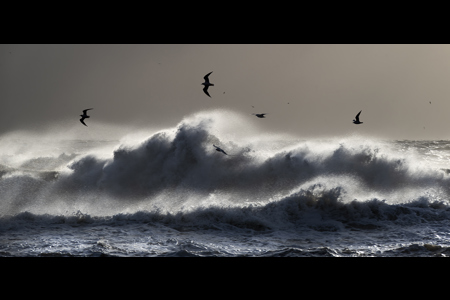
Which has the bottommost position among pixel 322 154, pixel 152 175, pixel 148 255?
pixel 148 255

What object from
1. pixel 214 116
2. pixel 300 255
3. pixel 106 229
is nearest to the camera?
pixel 300 255

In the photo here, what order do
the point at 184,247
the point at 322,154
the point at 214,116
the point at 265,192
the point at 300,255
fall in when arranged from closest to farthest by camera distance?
the point at 300,255
the point at 184,247
the point at 265,192
the point at 322,154
the point at 214,116

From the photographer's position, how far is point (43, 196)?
16.8 meters

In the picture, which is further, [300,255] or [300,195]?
[300,195]

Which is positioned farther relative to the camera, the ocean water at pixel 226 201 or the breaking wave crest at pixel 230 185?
the breaking wave crest at pixel 230 185

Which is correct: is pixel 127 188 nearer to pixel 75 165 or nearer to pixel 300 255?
pixel 75 165

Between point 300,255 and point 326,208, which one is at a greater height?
point 326,208

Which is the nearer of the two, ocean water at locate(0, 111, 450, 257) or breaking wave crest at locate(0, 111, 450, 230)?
ocean water at locate(0, 111, 450, 257)

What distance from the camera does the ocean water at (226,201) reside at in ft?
34.3

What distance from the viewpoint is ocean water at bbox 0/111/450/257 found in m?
10.5

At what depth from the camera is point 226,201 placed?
1443 centimetres

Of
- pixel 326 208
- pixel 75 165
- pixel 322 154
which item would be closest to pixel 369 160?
pixel 322 154

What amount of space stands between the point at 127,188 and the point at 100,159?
133 inches

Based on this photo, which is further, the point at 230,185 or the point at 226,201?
the point at 230,185
